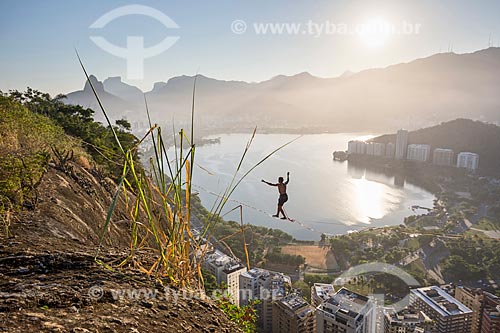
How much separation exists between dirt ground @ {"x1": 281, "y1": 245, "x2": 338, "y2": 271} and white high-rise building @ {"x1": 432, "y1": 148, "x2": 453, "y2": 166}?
641 inches

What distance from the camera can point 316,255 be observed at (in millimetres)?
10586

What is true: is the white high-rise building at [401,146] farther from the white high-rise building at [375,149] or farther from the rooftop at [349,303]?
the rooftop at [349,303]

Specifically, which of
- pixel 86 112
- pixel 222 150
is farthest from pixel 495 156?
pixel 86 112

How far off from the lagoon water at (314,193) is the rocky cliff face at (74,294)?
8.56 m

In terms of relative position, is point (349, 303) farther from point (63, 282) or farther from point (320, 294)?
point (63, 282)

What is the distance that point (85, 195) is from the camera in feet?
6.52

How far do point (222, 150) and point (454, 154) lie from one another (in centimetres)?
1658

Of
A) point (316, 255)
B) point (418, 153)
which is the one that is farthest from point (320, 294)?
point (418, 153)

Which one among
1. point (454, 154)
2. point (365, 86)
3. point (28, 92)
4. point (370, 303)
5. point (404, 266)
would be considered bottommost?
point (404, 266)

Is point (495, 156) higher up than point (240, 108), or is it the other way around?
point (240, 108)

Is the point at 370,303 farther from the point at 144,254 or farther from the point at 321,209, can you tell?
the point at 321,209

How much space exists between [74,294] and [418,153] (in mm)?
→ 26652

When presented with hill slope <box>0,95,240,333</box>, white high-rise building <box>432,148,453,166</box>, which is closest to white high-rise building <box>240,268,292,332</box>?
hill slope <box>0,95,240,333</box>

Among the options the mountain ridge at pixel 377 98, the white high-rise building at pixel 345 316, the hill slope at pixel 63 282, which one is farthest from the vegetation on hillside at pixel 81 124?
the mountain ridge at pixel 377 98
